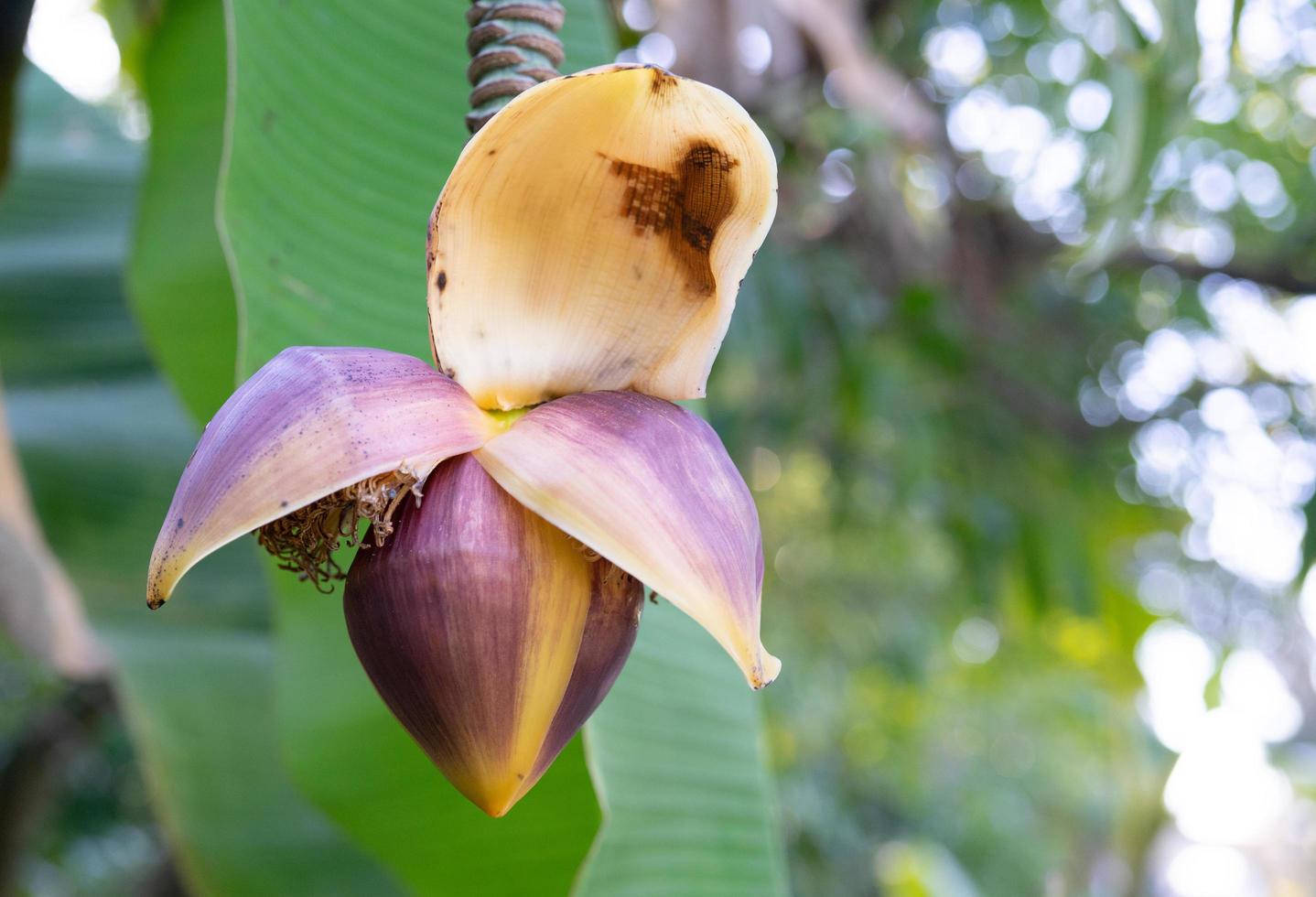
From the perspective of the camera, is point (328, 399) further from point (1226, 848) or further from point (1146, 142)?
point (1226, 848)

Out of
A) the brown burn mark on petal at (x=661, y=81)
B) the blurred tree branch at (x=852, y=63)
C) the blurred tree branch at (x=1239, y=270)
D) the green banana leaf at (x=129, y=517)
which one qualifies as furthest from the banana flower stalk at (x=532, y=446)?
the blurred tree branch at (x=1239, y=270)

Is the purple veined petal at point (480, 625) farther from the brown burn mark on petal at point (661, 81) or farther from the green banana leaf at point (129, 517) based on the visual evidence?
the green banana leaf at point (129, 517)

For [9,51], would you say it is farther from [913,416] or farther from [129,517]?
[913,416]

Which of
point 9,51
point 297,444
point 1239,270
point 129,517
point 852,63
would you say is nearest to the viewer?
point 297,444

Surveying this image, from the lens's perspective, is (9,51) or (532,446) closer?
(532,446)

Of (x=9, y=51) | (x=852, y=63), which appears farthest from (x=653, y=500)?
(x=852, y=63)

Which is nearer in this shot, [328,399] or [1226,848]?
[328,399]

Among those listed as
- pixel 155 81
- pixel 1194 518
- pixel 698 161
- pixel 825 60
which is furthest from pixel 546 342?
pixel 1194 518
